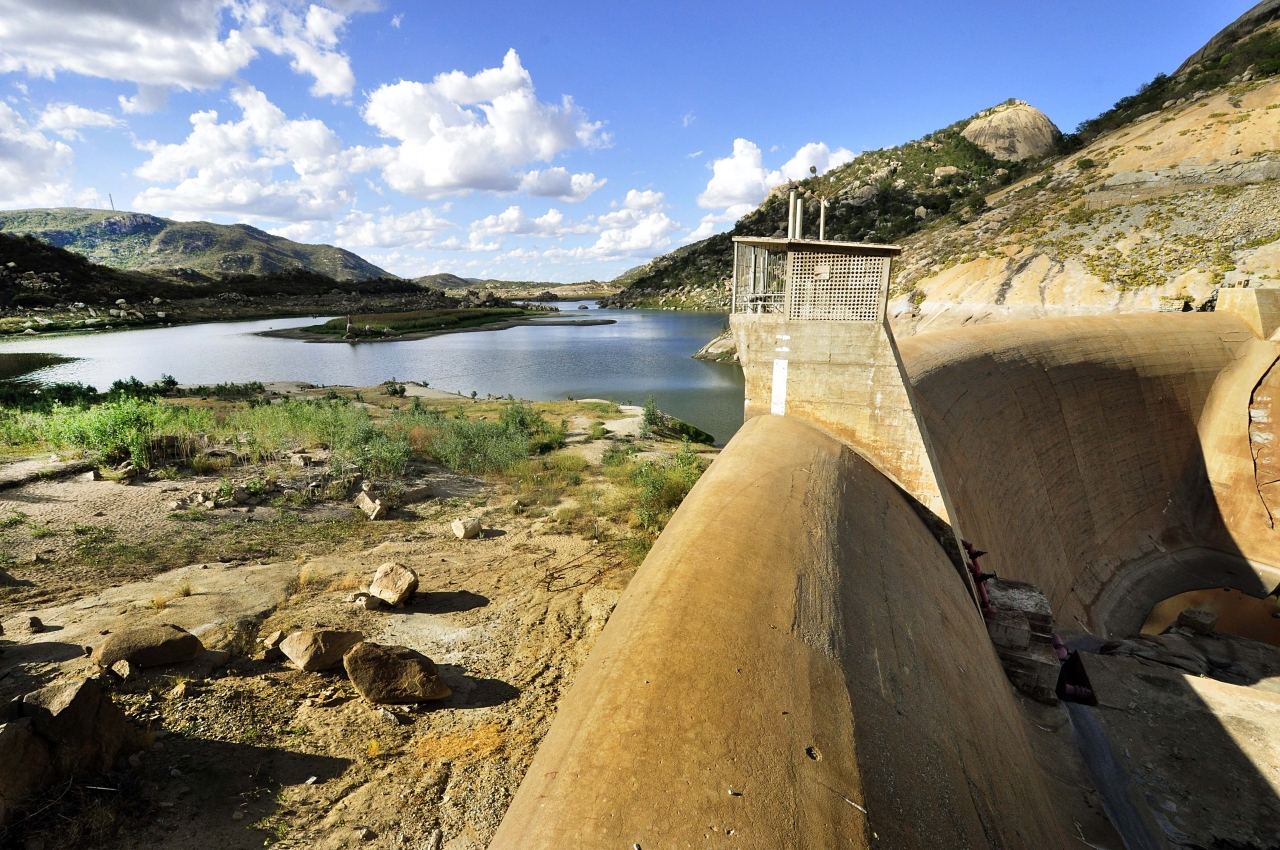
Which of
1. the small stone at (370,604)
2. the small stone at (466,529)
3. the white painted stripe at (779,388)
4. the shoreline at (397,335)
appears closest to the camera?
the small stone at (370,604)

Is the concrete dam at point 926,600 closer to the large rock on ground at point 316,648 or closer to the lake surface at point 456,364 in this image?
the large rock on ground at point 316,648

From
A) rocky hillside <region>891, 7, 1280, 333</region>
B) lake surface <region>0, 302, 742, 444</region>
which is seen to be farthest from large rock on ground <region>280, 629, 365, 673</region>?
rocky hillside <region>891, 7, 1280, 333</region>

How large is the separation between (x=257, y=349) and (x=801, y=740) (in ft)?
196

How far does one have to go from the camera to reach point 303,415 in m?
14.9

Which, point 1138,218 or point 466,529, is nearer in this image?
point 466,529

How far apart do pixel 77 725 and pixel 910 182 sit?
89862 millimetres

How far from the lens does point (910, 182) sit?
7588 cm

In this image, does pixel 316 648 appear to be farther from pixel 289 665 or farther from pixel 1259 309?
pixel 1259 309

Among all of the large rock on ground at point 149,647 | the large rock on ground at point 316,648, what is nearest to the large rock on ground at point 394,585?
the large rock on ground at point 316,648

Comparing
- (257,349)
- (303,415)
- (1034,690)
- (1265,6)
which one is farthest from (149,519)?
(1265,6)

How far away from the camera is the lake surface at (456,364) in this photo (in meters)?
33.9

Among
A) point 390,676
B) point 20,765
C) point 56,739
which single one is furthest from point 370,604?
point 20,765

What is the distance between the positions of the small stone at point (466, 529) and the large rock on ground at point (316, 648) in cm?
412

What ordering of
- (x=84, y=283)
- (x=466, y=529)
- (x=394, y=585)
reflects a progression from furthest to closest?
(x=84, y=283)
(x=466, y=529)
(x=394, y=585)
